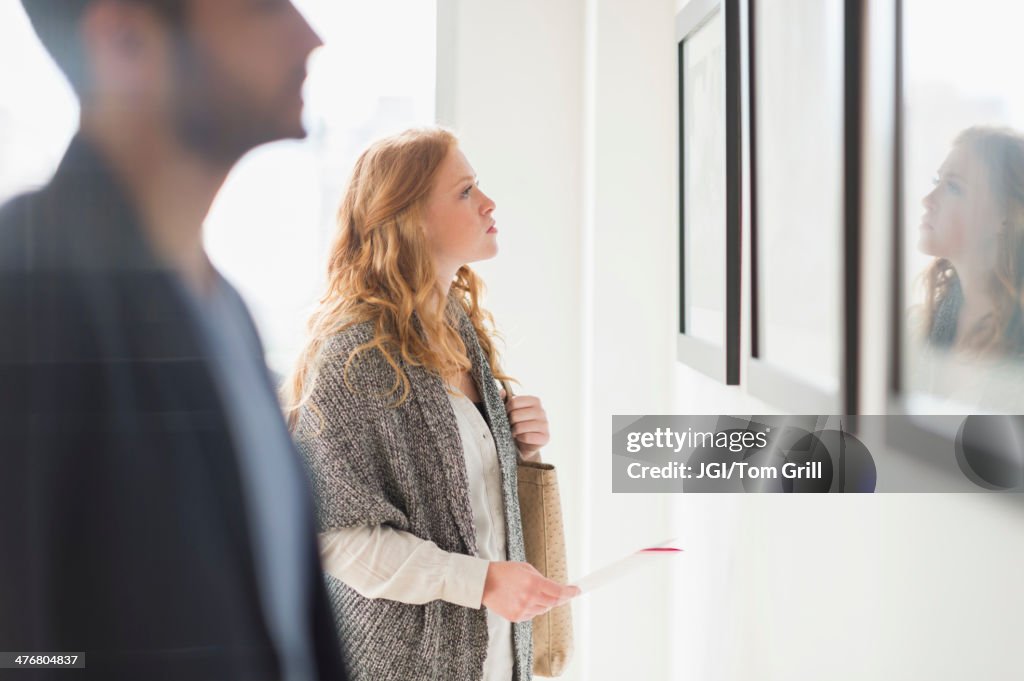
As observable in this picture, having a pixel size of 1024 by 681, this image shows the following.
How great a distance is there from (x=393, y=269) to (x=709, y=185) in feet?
1.37

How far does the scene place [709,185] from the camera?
3.50ft

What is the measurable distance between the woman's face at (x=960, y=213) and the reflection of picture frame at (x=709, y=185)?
461 millimetres

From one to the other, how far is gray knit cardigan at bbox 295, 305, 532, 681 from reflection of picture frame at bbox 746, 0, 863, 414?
1.08ft

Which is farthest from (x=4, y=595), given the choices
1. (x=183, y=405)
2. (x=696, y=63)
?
(x=696, y=63)

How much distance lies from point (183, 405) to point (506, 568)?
64 cm

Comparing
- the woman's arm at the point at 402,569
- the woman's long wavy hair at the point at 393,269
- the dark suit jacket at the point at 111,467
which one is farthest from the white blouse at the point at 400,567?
the dark suit jacket at the point at 111,467

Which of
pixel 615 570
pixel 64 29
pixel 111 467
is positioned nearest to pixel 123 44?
pixel 64 29

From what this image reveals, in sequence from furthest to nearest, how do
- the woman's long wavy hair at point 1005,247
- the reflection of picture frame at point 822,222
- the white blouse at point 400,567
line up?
the white blouse at point 400,567 < the reflection of picture frame at point 822,222 < the woman's long wavy hair at point 1005,247

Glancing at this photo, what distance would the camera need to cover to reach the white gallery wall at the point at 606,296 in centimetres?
107

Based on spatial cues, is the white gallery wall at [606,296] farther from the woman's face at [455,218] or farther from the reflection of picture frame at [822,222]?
the woman's face at [455,218]

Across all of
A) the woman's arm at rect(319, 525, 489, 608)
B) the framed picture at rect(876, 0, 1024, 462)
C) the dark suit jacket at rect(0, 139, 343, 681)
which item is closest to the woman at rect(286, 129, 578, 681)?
the woman's arm at rect(319, 525, 489, 608)

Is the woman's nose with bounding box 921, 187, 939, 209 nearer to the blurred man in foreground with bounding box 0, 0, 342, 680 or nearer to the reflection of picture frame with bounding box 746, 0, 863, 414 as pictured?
the reflection of picture frame with bounding box 746, 0, 863, 414

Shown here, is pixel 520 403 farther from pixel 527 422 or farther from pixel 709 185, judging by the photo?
pixel 709 185

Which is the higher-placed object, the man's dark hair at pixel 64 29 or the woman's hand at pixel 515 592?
the man's dark hair at pixel 64 29
